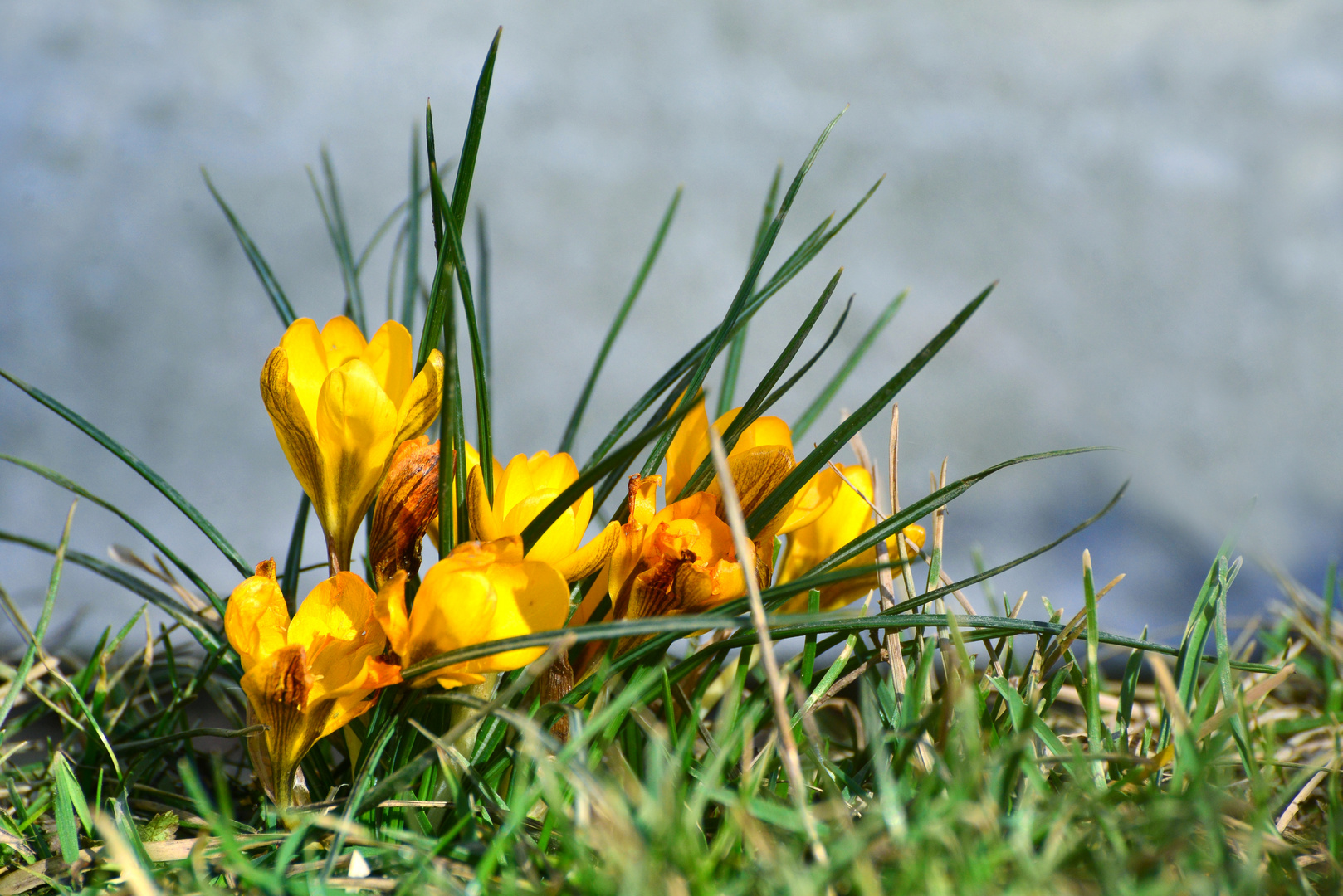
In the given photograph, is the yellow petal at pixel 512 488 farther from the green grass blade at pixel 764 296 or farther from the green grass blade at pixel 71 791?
the green grass blade at pixel 71 791

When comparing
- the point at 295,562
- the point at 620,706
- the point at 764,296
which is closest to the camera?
the point at 620,706

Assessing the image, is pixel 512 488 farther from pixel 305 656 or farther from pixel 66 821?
pixel 66 821

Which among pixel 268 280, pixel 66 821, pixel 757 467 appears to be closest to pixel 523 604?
pixel 757 467

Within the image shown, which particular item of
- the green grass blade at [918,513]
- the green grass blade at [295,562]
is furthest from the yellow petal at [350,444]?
the green grass blade at [918,513]

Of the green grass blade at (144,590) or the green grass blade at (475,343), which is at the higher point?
the green grass blade at (475,343)

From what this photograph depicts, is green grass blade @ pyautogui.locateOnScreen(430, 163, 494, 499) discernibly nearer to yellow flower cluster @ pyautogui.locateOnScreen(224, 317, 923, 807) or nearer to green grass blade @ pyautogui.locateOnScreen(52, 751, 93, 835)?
yellow flower cluster @ pyautogui.locateOnScreen(224, 317, 923, 807)

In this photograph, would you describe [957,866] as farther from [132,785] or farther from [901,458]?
[901,458]

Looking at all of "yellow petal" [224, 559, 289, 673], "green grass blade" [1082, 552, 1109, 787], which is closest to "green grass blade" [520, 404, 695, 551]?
"yellow petal" [224, 559, 289, 673]
